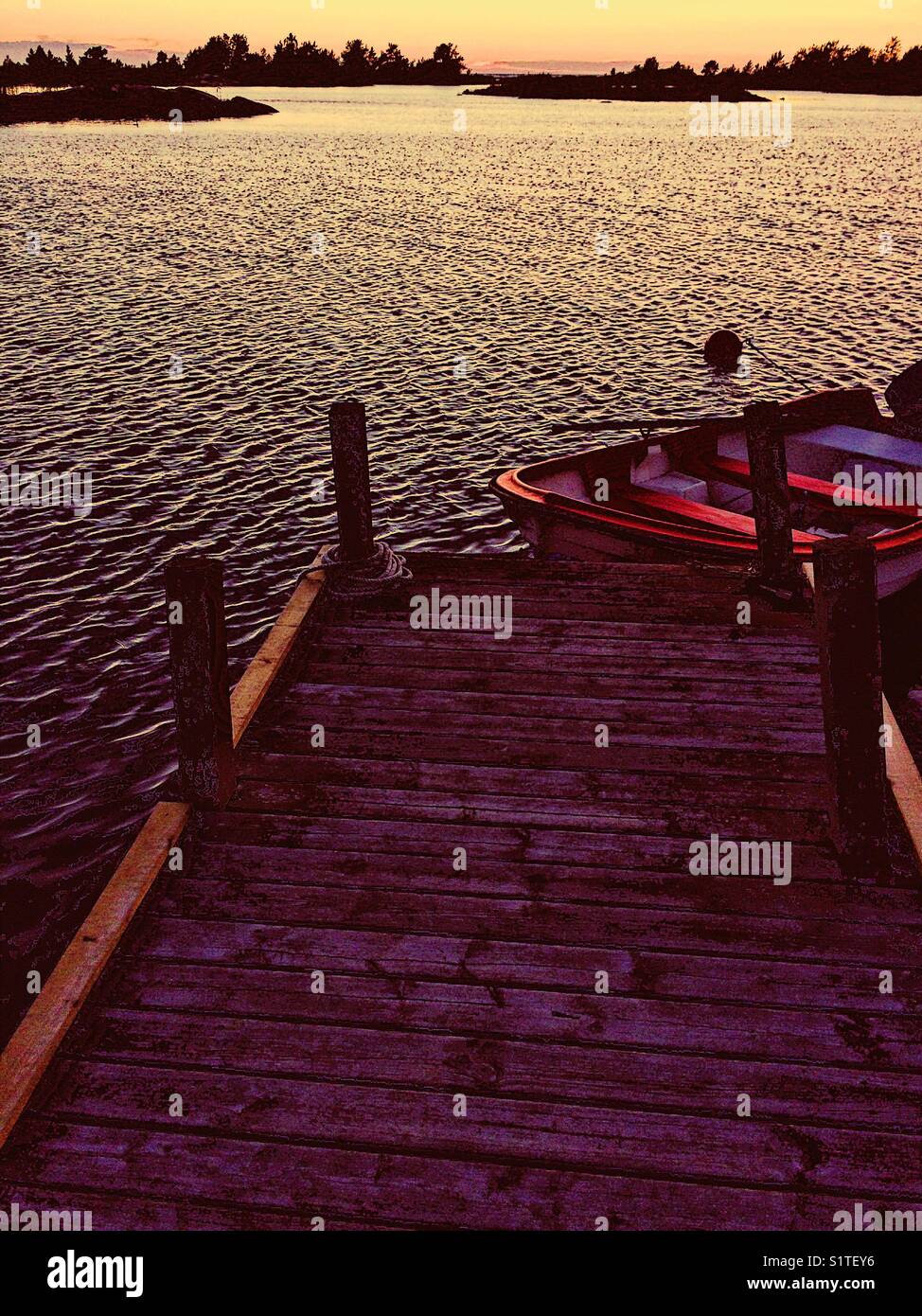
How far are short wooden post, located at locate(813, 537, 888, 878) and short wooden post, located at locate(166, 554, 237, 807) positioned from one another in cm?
360

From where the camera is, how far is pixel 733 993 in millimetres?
5102

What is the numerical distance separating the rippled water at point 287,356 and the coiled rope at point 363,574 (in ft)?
10.3

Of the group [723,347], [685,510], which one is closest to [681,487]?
[685,510]

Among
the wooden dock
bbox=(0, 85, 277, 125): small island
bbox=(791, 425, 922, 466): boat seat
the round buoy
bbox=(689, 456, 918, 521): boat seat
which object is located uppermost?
bbox=(0, 85, 277, 125): small island

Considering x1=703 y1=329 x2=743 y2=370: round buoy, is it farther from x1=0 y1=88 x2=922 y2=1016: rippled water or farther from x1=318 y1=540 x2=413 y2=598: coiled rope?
x1=318 y1=540 x2=413 y2=598: coiled rope

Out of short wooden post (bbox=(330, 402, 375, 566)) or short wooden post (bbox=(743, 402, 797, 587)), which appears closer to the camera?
short wooden post (bbox=(330, 402, 375, 566))

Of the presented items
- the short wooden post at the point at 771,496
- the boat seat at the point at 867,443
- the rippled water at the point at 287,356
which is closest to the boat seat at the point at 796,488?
the boat seat at the point at 867,443

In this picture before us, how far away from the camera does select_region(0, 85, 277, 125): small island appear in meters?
118

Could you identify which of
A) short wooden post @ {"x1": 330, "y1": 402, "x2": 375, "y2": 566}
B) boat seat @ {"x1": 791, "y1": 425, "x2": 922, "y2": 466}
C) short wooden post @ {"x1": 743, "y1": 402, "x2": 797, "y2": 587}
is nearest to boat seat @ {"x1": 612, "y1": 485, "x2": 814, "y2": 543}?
short wooden post @ {"x1": 743, "y1": 402, "x2": 797, "y2": 587}

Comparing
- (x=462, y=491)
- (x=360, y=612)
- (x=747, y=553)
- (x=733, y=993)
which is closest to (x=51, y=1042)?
(x=733, y=993)

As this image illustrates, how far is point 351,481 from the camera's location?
908cm

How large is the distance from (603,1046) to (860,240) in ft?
157

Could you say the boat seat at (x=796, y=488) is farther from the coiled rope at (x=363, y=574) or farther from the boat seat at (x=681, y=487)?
the coiled rope at (x=363, y=574)

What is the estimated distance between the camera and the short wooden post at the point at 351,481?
29.1 feet
